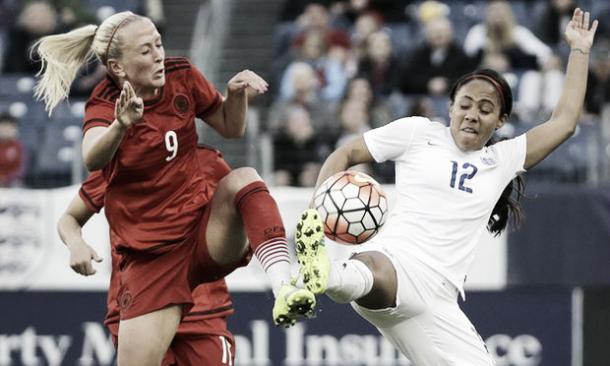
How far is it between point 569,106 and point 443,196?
Result: 0.75 metres

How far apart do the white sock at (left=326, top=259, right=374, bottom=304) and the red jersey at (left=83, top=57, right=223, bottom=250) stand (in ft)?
2.76

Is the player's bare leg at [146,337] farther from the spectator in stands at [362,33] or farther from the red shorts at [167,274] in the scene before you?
the spectator in stands at [362,33]

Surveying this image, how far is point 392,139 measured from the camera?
243 inches

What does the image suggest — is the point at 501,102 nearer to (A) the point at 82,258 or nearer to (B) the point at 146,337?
(B) the point at 146,337

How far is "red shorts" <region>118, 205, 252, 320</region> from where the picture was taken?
600 centimetres

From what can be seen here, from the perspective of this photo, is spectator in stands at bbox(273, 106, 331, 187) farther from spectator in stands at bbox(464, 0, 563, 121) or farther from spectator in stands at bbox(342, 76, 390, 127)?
spectator in stands at bbox(464, 0, 563, 121)

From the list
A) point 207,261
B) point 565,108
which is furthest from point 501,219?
point 207,261

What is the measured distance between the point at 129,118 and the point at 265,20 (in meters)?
8.15

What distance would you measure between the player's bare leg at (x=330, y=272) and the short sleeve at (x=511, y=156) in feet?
2.77

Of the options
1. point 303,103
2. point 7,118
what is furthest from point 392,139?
point 7,118

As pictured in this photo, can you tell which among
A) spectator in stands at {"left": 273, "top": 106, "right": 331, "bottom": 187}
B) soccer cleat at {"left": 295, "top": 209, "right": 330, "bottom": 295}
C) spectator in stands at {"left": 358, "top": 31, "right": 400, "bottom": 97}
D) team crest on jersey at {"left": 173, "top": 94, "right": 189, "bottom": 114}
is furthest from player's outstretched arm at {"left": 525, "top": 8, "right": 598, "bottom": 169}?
spectator in stands at {"left": 358, "top": 31, "right": 400, "bottom": 97}

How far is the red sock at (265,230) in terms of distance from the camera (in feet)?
18.5

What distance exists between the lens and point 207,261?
6055mm

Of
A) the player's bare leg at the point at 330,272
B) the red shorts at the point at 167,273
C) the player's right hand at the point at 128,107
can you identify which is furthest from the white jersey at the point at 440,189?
the player's right hand at the point at 128,107
